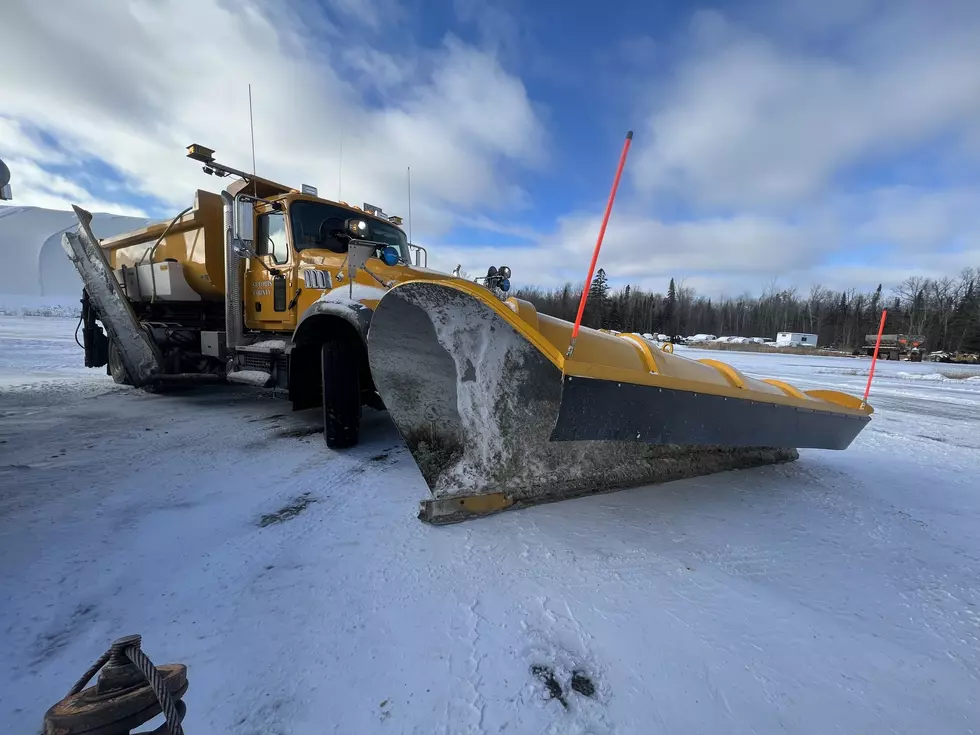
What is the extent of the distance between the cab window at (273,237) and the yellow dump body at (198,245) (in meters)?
1.26

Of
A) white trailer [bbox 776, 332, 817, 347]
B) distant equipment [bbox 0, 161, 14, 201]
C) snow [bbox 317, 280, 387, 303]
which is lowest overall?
white trailer [bbox 776, 332, 817, 347]

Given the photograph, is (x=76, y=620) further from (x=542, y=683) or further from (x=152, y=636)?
(x=542, y=683)

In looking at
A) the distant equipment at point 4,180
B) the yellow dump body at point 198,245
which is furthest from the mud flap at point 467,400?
the distant equipment at point 4,180

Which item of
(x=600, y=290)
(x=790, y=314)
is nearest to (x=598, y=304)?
(x=600, y=290)

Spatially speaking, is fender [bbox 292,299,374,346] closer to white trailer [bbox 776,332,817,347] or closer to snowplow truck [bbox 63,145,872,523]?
snowplow truck [bbox 63,145,872,523]

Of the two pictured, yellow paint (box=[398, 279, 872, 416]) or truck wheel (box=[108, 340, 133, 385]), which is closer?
yellow paint (box=[398, 279, 872, 416])

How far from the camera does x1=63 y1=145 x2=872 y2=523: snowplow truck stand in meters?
2.50

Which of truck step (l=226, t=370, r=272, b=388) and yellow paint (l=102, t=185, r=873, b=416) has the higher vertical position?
yellow paint (l=102, t=185, r=873, b=416)

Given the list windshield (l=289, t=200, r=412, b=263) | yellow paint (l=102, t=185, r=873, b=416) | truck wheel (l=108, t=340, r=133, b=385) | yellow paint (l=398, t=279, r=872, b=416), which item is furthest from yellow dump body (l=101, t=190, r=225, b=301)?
yellow paint (l=398, t=279, r=872, b=416)

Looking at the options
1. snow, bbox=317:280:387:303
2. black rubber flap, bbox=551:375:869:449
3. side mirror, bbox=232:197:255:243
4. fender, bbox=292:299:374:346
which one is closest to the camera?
black rubber flap, bbox=551:375:869:449

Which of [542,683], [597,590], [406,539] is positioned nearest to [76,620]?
[406,539]

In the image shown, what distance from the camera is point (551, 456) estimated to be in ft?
9.86

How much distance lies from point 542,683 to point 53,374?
10.8 m

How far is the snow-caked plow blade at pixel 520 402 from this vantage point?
2.36 meters
